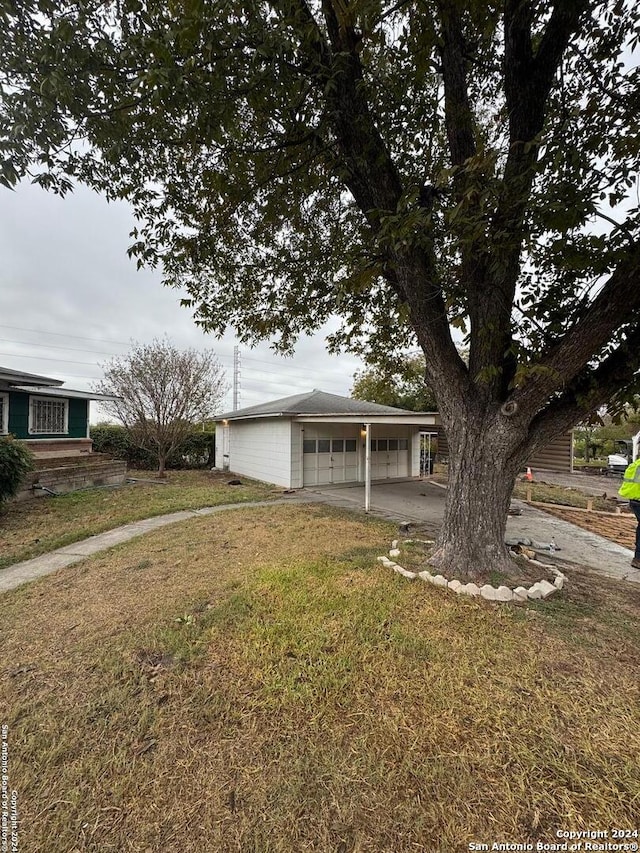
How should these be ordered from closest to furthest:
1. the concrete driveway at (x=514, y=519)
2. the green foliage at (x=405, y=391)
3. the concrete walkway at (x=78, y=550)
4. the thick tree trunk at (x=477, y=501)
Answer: the thick tree trunk at (x=477, y=501), the concrete walkway at (x=78, y=550), the concrete driveway at (x=514, y=519), the green foliage at (x=405, y=391)

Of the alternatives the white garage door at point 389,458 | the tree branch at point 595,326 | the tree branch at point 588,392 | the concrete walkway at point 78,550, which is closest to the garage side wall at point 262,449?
the white garage door at point 389,458

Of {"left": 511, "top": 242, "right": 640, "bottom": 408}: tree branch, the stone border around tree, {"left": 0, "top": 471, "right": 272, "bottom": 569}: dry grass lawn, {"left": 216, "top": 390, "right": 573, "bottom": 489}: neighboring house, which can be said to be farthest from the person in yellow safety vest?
{"left": 0, "top": 471, "right": 272, "bottom": 569}: dry grass lawn

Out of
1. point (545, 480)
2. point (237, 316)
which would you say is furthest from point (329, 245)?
point (545, 480)

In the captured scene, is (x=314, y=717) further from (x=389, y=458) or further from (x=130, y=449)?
(x=130, y=449)

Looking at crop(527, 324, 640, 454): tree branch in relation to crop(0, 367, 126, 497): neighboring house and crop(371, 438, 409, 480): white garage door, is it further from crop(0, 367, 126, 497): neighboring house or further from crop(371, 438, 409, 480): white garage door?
crop(0, 367, 126, 497): neighboring house

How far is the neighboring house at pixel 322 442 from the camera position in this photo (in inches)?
434

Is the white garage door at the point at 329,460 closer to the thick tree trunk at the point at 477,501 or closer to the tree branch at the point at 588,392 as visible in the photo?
the thick tree trunk at the point at 477,501

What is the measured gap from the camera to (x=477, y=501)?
3.85m

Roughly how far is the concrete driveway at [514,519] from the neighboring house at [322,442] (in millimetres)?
841

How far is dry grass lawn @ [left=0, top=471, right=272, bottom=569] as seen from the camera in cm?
547

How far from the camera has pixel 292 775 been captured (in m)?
1.66

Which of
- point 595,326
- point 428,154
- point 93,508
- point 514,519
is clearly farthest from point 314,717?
point 93,508

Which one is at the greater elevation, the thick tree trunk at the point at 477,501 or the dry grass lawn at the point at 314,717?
the thick tree trunk at the point at 477,501

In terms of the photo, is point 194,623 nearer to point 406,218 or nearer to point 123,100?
point 406,218
